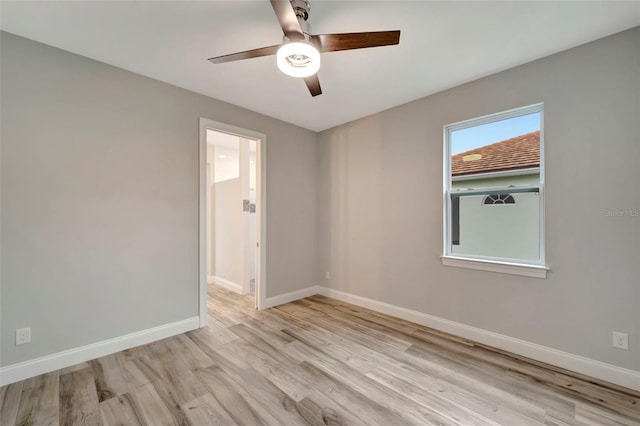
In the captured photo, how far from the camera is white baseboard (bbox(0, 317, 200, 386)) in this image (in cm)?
204

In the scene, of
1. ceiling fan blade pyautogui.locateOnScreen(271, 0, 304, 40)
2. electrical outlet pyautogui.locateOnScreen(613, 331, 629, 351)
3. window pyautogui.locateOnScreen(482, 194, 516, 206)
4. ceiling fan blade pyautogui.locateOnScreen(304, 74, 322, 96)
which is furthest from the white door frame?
electrical outlet pyautogui.locateOnScreen(613, 331, 629, 351)

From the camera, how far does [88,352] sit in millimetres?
2344

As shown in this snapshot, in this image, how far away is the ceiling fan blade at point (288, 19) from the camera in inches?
55.2

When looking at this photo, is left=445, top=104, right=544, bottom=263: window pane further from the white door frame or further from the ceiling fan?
the white door frame

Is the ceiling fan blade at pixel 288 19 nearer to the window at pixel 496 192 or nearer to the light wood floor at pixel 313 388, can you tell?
the window at pixel 496 192

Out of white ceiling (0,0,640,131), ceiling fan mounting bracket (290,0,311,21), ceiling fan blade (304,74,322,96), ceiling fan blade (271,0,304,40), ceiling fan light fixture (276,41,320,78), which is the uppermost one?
white ceiling (0,0,640,131)

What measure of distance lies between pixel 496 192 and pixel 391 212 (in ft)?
3.92

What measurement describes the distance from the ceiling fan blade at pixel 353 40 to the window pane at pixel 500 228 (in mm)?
2017

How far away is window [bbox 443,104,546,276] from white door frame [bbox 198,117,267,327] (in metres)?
2.38

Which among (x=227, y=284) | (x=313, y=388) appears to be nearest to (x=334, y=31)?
(x=313, y=388)

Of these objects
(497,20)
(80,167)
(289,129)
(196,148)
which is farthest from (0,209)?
(497,20)

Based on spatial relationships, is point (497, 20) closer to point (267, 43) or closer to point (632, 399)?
point (267, 43)

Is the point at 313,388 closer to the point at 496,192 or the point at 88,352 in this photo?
the point at 88,352

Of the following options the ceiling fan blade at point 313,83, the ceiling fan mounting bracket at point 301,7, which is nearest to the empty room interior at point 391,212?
the ceiling fan mounting bracket at point 301,7
